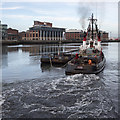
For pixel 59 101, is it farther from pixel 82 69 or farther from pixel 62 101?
pixel 82 69

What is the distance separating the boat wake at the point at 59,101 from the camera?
11.9m

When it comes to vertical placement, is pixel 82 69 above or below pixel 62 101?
above

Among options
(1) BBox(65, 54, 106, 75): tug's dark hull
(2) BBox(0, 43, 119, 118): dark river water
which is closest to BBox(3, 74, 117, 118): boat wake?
(2) BBox(0, 43, 119, 118): dark river water

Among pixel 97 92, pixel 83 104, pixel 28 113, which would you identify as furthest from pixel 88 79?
pixel 28 113

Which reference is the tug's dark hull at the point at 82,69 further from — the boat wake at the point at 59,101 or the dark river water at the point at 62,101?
the boat wake at the point at 59,101

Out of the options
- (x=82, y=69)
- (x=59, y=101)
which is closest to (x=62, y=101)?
(x=59, y=101)

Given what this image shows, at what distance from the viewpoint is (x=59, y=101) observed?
1412cm

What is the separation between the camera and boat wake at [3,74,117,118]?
11.9 m

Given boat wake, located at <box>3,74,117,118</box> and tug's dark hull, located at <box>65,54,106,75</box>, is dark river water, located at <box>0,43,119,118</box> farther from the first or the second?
tug's dark hull, located at <box>65,54,106,75</box>

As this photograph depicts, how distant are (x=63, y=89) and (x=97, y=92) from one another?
3.87m

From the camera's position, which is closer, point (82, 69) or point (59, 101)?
point (59, 101)

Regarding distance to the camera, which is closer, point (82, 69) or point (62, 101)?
point (62, 101)

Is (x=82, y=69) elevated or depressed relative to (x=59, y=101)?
elevated

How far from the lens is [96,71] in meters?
24.8
